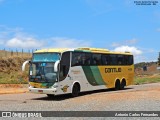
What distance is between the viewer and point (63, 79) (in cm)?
2367

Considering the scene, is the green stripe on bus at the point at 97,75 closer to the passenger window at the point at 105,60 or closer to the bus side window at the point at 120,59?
the passenger window at the point at 105,60

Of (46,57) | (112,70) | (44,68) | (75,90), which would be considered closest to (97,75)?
(112,70)

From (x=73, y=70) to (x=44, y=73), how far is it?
228cm

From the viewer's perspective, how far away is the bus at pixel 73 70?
23.3 m

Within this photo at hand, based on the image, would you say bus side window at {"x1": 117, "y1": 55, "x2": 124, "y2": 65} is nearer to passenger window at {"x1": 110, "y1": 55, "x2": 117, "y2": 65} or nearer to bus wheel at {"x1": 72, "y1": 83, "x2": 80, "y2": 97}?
passenger window at {"x1": 110, "y1": 55, "x2": 117, "y2": 65}

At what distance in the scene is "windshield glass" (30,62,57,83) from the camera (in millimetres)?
23203

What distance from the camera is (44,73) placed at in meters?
23.4

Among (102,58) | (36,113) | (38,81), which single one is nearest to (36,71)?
(38,81)

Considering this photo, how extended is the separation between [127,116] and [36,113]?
3.62 meters

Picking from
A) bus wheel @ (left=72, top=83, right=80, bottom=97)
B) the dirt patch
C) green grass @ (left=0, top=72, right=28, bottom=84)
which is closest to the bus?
bus wheel @ (left=72, top=83, right=80, bottom=97)

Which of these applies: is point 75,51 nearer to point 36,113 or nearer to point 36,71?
point 36,71

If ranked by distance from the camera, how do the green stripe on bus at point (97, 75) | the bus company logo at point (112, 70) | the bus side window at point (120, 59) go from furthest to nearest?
the bus side window at point (120, 59)
the bus company logo at point (112, 70)
the green stripe on bus at point (97, 75)

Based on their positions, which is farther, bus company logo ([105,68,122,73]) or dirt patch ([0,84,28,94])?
dirt patch ([0,84,28,94])

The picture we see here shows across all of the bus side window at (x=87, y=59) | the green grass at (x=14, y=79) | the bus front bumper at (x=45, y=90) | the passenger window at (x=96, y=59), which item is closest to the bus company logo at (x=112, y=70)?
the passenger window at (x=96, y=59)
